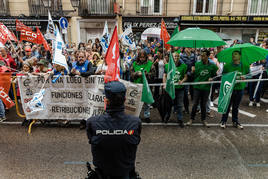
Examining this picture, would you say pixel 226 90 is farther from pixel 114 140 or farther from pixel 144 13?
pixel 144 13

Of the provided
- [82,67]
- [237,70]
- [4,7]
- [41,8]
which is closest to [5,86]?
[82,67]

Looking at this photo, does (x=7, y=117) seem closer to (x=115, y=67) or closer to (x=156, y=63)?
(x=115, y=67)

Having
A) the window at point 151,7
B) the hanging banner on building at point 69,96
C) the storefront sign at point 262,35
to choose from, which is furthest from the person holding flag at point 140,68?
the storefront sign at point 262,35

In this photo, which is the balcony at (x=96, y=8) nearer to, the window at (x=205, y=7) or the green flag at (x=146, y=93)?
the window at (x=205, y=7)

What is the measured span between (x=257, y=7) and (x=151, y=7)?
29.3 feet

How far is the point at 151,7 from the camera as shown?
1800 cm

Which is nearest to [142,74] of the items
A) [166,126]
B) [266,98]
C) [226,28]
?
[166,126]

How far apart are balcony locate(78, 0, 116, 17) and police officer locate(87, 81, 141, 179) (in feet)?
57.2

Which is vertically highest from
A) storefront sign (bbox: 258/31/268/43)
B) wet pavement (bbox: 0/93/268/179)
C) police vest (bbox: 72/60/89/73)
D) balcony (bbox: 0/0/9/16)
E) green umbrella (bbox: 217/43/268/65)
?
balcony (bbox: 0/0/9/16)

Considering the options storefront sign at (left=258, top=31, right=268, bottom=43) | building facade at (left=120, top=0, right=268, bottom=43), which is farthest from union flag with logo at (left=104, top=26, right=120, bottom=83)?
storefront sign at (left=258, top=31, right=268, bottom=43)

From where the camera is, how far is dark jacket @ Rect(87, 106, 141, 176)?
6.03ft

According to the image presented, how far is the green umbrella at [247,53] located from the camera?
4795 millimetres

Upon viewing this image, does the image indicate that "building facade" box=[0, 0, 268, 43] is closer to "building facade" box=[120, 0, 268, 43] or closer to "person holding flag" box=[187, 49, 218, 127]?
"building facade" box=[120, 0, 268, 43]

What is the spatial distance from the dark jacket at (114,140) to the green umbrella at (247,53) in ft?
13.0
